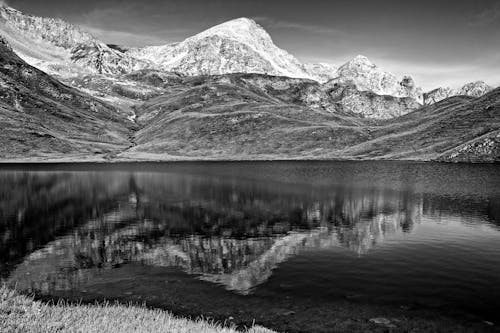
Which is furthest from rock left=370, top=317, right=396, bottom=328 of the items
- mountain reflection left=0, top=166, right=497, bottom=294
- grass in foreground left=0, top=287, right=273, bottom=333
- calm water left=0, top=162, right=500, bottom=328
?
mountain reflection left=0, top=166, right=497, bottom=294

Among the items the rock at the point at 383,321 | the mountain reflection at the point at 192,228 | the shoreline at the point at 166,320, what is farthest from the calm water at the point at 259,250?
the rock at the point at 383,321

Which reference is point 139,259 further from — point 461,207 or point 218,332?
point 461,207

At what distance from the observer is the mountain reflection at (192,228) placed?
1489 inches

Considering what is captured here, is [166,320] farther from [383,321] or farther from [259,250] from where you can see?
[259,250]

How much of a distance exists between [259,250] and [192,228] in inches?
568

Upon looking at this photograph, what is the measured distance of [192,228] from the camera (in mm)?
54812

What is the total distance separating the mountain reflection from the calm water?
196 millimetres

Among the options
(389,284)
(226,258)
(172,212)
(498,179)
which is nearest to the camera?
(389,284)

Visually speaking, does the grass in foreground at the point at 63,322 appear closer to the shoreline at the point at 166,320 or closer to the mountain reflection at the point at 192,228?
the shoreline at the point at 166,320

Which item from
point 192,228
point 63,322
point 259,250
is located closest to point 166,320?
point 63,322

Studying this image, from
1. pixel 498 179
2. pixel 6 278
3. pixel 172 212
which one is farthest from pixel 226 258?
pixel 498 179

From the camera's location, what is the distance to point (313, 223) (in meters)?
57.5

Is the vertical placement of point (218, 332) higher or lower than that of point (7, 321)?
lower

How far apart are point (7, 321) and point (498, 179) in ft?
398
